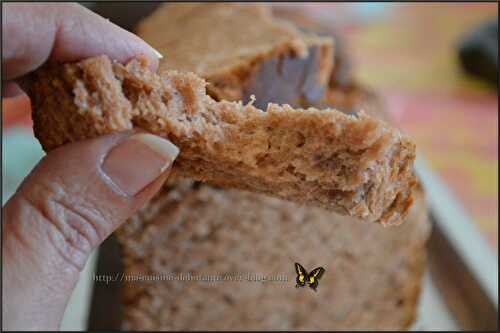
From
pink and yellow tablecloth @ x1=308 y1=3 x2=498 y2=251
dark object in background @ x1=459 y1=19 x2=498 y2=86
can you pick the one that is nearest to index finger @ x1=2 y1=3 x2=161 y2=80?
pink and yellow tablecloth @ x1=308 y1=3 x2=498 y2=251

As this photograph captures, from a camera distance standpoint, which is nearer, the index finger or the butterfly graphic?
the index finger

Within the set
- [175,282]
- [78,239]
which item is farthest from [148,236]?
[78,239]

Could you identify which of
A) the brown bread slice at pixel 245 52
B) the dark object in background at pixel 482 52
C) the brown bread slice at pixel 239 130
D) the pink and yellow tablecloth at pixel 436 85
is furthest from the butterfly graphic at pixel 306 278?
the dark object in background at pixel 482 52

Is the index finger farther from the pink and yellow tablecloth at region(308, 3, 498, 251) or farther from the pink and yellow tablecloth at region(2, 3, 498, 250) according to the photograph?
the pink and yellow tablecloth at region(308, 3, 498, 251)

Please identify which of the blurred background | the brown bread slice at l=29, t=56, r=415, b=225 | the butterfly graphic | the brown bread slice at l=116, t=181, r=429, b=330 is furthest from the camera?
the blurred background

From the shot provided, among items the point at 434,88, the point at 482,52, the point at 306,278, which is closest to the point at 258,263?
the point at 306,278

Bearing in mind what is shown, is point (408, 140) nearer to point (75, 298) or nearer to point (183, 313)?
point (183, 313)

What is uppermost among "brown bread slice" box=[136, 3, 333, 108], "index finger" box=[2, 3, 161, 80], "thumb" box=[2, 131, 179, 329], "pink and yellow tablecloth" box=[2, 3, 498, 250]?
"index finger" box=[2, 3, 161, 80]
